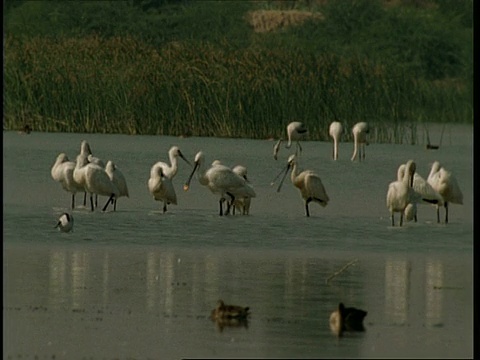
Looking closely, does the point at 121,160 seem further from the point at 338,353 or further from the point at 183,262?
the point at 338,353

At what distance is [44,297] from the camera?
7.01m

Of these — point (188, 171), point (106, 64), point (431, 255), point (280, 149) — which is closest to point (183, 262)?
point (431, 255)

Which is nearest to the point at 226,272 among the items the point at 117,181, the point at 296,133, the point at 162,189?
the point at 162,189

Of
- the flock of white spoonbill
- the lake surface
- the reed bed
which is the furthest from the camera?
the reed bed

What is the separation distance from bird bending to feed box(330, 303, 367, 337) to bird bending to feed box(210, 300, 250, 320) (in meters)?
0.34

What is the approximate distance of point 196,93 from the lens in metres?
16.0

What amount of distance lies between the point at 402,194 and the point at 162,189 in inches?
60.6

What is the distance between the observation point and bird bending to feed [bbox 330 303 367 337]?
636 cm

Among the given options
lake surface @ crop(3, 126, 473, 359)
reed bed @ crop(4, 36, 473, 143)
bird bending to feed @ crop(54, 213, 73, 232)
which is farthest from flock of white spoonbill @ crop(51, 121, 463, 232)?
reed bed @ crop(4, 36, 473, 143)

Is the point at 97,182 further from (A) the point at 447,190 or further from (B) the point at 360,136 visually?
(B) the point at 360,136

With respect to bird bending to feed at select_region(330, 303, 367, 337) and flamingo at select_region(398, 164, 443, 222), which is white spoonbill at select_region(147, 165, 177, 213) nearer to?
flamingo at select_region(398, 164, 443, 222)

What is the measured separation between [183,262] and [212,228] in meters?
1.56

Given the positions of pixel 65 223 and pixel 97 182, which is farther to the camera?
pixel 97 182

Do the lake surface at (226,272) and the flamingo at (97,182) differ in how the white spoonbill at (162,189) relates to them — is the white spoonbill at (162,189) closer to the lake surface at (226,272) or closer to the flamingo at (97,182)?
the lake surface at (226,272)
